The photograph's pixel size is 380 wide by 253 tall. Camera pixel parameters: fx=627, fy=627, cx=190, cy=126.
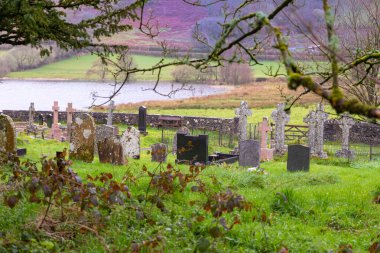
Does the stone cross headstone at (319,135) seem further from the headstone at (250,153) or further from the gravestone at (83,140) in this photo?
the gravestone at (83,140)

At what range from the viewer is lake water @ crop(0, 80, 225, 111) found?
50.0 metres

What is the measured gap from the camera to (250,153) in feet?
54.0

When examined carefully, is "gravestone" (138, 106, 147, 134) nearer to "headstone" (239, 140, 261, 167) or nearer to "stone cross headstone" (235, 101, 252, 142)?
"stone cross headstone" (235, 101, 252, 142)

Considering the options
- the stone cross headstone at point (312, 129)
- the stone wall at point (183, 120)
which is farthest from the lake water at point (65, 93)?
the stone cross headstone at point (312, 129)

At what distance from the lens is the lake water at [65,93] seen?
49994mm

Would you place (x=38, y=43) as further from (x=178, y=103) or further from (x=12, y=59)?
(x=12, y=59)

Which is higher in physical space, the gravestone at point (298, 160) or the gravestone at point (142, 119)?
the gravestone at point (142, 119)

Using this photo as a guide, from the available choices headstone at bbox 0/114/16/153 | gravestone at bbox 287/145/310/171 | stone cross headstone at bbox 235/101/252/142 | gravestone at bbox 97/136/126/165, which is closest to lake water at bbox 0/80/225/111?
stone cross headstone at bbox 235/101/252/142

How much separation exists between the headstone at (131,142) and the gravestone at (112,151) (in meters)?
3.05

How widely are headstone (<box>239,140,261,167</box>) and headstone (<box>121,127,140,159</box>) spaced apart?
9.77 feet

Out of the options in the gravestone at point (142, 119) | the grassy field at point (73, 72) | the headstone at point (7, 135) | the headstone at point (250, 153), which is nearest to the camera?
the headstone at point (7, 135)

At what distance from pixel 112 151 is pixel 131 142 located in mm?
3472

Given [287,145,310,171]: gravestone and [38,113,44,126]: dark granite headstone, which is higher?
[38,113,44,126]: dark granite headstone

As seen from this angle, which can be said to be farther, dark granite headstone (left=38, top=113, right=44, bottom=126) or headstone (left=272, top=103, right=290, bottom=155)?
dark granite headstone (left=38, top=113, right=44, bottom=126)
